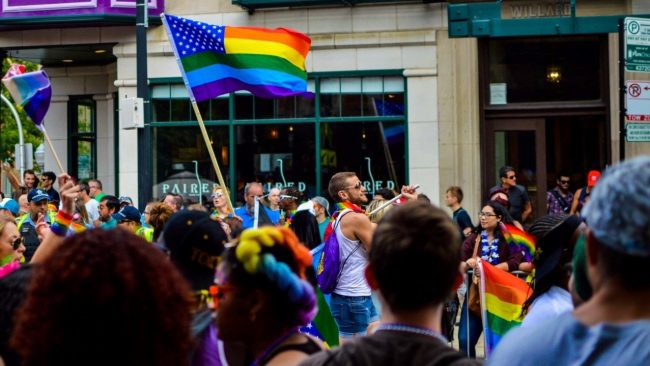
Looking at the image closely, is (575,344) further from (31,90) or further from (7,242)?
(31,90)

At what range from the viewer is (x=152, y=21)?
66.3 feet

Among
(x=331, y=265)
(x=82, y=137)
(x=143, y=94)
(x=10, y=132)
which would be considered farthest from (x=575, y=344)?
(x=10, y=132)

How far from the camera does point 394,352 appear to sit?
3.52m

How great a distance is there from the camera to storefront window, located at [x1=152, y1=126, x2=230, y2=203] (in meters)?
19.9

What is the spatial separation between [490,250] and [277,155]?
8131 millimetres

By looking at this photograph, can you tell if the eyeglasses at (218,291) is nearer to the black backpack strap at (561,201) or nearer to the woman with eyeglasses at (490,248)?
the woman with eyeglasses at (490,248)

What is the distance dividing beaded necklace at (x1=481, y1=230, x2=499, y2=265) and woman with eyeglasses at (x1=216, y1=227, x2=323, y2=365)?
25.8 feet

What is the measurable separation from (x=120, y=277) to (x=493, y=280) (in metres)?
7.67

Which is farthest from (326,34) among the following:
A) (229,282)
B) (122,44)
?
(229,282)

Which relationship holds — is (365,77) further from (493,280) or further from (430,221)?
(430,221)

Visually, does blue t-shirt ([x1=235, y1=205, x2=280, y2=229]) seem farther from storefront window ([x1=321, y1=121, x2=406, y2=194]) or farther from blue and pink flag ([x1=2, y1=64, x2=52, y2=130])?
storefront window ([x1=321, y1=121, x2=406, y2=194])

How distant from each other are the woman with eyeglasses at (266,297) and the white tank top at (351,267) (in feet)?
20.6

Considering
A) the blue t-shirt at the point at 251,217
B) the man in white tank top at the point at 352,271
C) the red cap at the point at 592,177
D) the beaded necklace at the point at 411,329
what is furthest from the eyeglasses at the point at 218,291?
the red cap at the point at 592,177

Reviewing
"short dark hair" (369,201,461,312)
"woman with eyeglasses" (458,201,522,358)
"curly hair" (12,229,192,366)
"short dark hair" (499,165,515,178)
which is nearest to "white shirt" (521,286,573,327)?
"short dark hair" (369,201,461,312)
